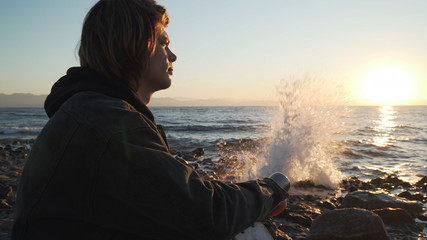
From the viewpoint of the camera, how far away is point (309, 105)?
880cm

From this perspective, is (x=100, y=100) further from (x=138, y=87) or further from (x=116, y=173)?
(x=138, y=87)

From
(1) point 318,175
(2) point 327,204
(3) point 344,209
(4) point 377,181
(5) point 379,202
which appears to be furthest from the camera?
(4) point 377,181

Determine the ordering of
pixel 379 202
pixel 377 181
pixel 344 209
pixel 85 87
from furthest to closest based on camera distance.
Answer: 1. pixel 377 181
2. pixel 379 202
3. pixel 344 209
4. pixel 85 87

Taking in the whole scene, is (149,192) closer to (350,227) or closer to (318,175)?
(350,227)

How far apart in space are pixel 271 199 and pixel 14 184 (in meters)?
7.48

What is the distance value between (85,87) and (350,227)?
13.0 ft

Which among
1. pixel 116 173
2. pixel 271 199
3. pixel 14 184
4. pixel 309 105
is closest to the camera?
pixel 116 173

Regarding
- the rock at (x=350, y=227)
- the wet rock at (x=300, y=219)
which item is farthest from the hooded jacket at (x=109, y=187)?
the wet rock at (x=300, y=219)

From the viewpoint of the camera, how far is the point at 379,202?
562 cm

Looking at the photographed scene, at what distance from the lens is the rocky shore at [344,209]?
4.04 metres

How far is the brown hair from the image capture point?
1533mm

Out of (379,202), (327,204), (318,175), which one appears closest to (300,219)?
(327,204)

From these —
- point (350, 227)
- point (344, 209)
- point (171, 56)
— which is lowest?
point (350, 227)

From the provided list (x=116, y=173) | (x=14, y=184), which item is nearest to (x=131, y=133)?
(x=116, y=173)
